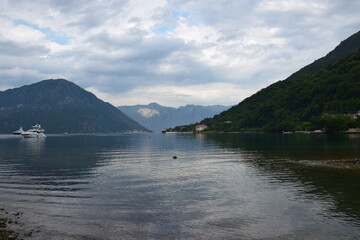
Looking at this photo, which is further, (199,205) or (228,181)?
(228,181)

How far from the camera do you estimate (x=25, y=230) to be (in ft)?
90.1

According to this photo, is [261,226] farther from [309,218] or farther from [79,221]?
[79,221]

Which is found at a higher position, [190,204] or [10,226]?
[10,226]

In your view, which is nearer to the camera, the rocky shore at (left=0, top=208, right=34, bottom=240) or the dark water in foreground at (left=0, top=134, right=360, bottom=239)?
the rocky shore at (left=0, top=208, right=34, bottom=240)

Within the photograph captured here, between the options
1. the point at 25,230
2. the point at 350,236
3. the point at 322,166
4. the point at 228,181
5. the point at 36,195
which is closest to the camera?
the point at 350,236

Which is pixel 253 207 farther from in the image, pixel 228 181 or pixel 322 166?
pixel 322 166

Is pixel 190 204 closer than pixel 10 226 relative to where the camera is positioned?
No

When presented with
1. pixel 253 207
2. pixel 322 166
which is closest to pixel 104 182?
pixel 253 207

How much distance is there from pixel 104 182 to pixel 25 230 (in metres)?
23.7

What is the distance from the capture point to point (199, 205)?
35469 mm

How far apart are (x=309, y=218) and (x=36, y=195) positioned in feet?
113

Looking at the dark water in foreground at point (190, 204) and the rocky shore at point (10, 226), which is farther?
the dark water in foreground at point (190, 204)

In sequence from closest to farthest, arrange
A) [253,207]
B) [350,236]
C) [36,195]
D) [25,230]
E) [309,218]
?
[350,236] < [25,230] < [309,218] < [253,207] < [36,195]

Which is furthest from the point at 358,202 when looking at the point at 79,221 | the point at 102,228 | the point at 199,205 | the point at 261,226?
the point at 79,221
